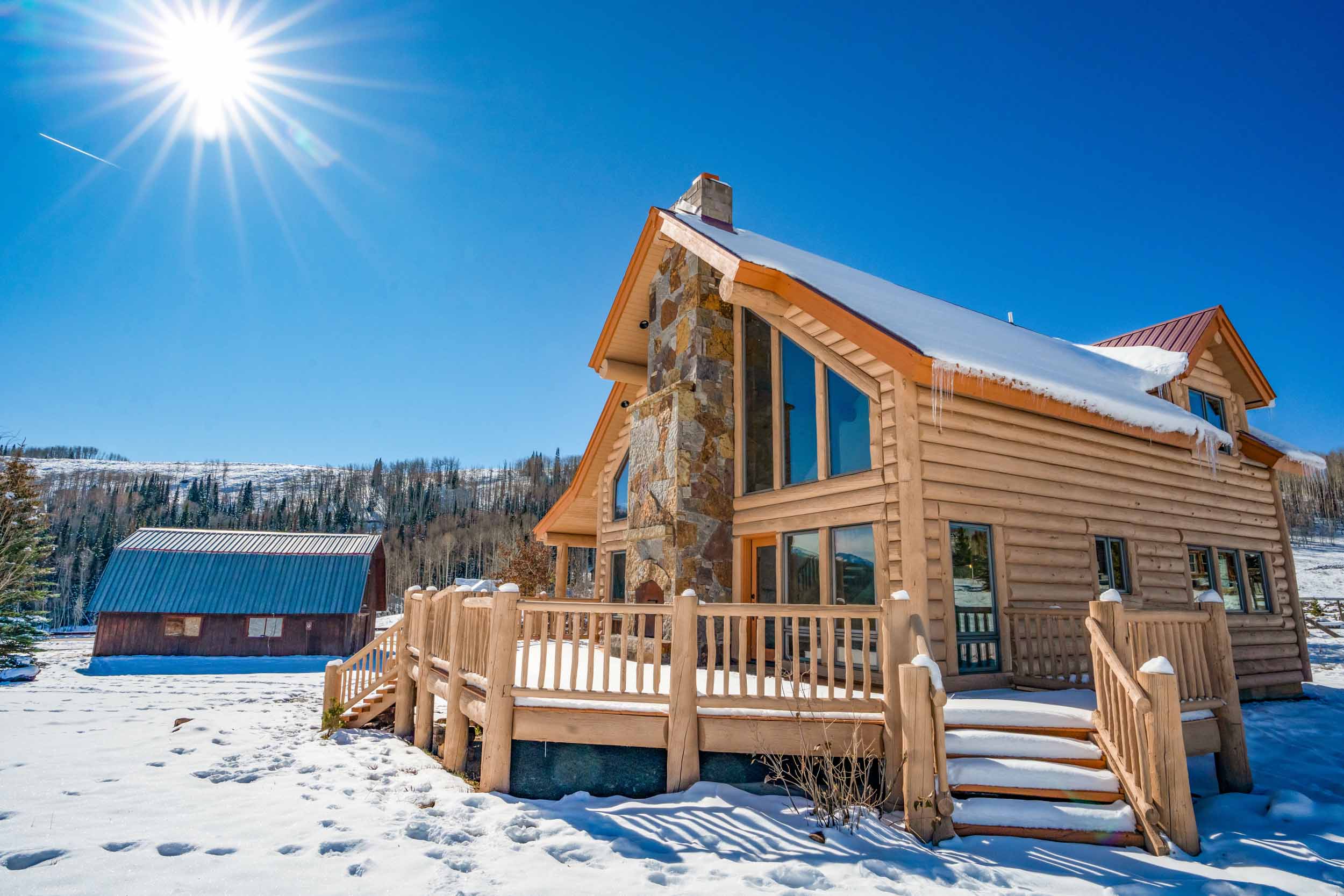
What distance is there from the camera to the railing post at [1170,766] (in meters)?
4.52

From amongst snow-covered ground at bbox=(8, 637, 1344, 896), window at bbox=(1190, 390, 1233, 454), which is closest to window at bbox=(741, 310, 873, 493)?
snow-covered ground at bbox=(8, 637, 1344, 896)

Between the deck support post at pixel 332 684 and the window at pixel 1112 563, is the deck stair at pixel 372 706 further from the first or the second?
the window at pixel 1112 563

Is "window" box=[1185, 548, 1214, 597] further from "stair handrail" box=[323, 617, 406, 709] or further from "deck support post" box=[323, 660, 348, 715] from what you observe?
"deck support post" box=[323, 660, 348, 715]

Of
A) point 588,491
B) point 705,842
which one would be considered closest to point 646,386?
point 588,491

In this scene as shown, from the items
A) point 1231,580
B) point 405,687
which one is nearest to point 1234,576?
point 1231,580

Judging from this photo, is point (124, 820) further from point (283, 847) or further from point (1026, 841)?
point (1026, 841)

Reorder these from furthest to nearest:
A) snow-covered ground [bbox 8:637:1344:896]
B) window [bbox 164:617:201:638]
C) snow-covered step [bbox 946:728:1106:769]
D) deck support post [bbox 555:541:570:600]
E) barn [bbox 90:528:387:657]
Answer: window [bbox 164:617:201:638] → barn [bbox 90:528:387:657] → deck support post [bbox 555:541:570:600] → snow-covered step [bbox 946:728:1106:769] → snow-covered ground [bbox 8:637:1344:896]

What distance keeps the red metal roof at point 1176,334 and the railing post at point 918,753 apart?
9.26 metres

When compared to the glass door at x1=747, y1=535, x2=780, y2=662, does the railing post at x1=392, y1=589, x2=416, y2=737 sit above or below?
below

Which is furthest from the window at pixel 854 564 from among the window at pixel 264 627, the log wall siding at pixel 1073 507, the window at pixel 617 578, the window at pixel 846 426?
the window at pixel 264 627

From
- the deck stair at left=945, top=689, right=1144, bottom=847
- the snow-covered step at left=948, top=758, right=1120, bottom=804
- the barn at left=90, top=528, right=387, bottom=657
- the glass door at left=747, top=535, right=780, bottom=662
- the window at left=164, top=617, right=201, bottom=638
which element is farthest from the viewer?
the window at left=164, top=617, right=201, bottom=638

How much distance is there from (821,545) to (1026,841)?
379 cm

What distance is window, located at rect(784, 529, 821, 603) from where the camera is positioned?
321 inches

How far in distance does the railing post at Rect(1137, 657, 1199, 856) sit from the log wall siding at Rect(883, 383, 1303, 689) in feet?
7.46
